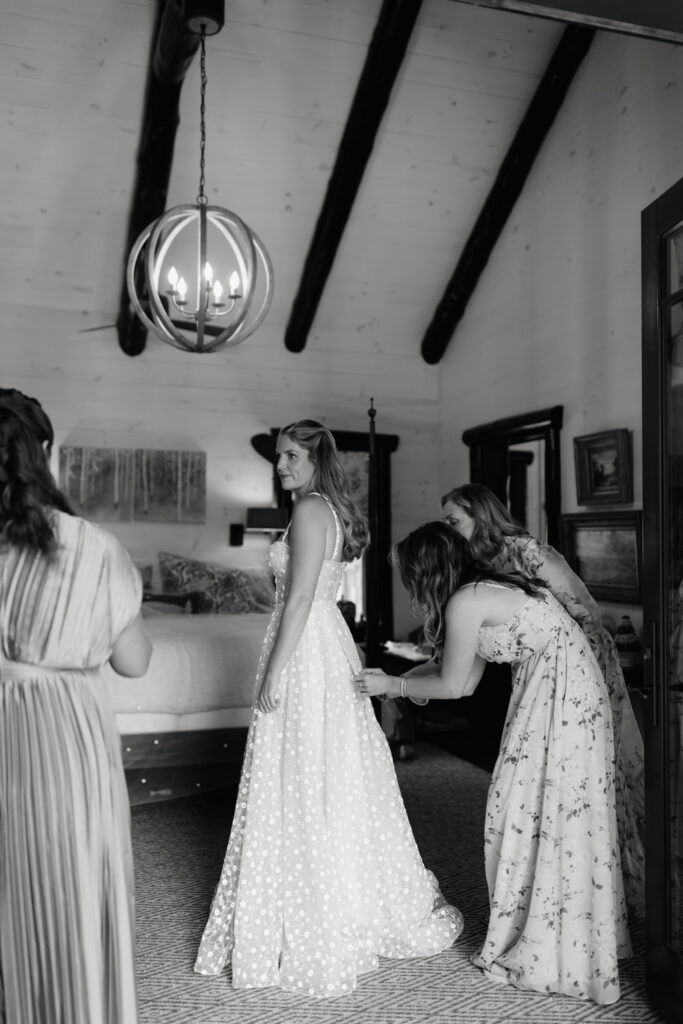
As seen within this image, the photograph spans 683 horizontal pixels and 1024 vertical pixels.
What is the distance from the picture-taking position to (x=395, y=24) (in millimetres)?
5441

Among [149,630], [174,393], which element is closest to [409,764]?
[149,630]

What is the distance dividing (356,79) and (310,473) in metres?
4.02

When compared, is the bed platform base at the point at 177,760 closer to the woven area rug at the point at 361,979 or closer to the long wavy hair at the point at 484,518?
the woven area rug at the point at 361,979

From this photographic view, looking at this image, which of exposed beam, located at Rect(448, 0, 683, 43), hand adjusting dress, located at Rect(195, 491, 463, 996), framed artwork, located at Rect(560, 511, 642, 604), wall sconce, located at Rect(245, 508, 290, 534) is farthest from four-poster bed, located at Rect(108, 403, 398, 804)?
exposed beam, located at Rect(448, 0, 683, 43)

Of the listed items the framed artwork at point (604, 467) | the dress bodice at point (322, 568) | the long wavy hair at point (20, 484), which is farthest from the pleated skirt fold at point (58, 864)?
the framed artwork at point (604, 467)

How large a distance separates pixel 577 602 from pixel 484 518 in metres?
0.58

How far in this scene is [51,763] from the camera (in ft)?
6.13

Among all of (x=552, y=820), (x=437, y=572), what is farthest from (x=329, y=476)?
(x=552, y=820)

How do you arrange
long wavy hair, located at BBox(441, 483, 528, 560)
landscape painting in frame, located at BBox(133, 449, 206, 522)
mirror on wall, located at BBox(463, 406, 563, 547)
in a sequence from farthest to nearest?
landscape painting in frame, located at BBox(133, 449, 206, 522)
mirror on wall, located at BBox(463, 406, 563, 547)
long wavy hair, located at BBox(441, 483, 528, 560)

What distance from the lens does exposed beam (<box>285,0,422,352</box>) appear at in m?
5.49

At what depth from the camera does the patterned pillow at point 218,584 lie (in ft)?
21.1

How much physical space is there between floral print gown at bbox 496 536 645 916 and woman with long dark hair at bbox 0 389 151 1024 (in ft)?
6.06

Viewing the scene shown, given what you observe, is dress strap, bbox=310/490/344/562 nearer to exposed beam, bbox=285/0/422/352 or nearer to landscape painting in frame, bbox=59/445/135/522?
exposed beam, bbox=285/0/422/352

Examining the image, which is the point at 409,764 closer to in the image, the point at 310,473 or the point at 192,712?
the point at 192,712
